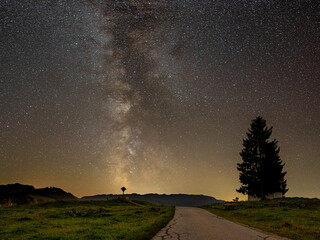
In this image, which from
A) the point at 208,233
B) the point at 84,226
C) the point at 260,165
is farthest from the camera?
the point at 260,165

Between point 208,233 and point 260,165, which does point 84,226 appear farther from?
point 260,165

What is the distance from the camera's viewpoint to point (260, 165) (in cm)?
5197

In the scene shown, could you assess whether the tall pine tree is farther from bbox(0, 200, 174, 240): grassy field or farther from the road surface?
the road surface

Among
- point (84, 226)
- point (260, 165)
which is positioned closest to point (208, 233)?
point (84, 226)

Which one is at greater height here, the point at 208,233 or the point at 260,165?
the point at 260,165

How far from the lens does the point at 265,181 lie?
49969mm

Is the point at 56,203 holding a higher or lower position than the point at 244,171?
lower

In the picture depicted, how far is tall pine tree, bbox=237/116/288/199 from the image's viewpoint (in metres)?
50.2

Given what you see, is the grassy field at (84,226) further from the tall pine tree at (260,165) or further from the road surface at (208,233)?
the tall pine tree at (260,165)

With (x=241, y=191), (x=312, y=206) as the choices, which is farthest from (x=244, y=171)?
(x=312, y=206)

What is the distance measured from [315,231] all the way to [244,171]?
41774mm

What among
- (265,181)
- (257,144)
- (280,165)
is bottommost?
(265,181)

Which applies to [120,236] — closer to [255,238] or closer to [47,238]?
[47,238]

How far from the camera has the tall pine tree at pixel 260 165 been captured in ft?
165
